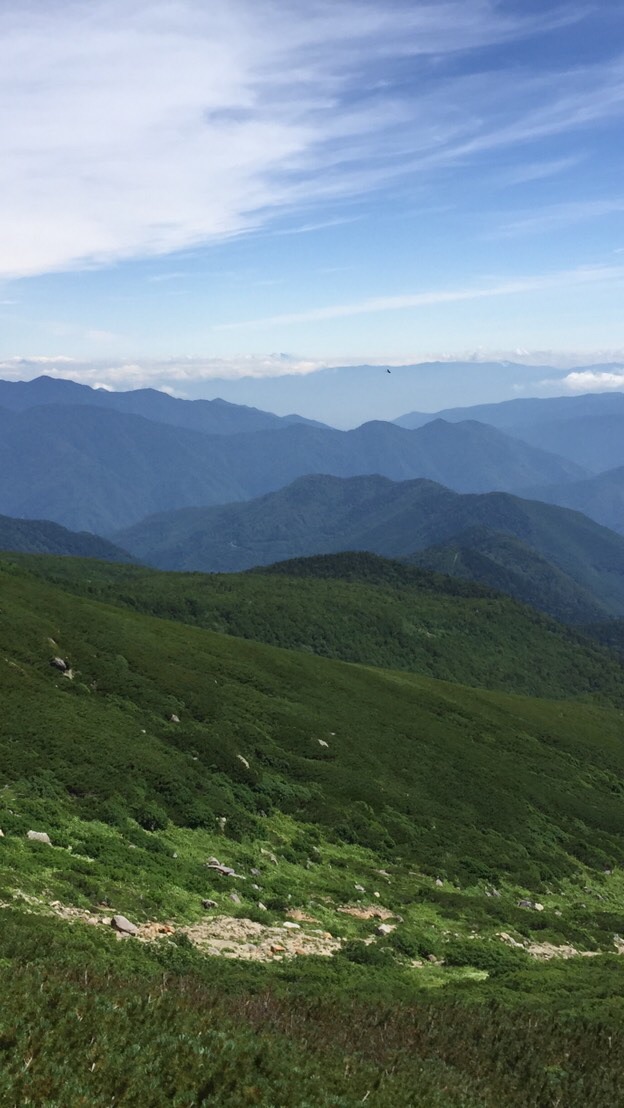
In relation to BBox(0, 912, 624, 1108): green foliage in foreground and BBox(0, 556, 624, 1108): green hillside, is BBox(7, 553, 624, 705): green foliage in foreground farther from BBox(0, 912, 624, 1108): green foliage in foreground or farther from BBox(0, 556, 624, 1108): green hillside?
BBox(0, 912, 624, 1108): green foliage in foreground

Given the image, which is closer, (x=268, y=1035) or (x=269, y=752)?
(x=268, y=1035)

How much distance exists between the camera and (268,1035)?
13.0 metres

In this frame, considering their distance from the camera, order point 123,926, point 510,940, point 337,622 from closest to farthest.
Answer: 1. point 123,926
2. point 510,940
3. point 337,622

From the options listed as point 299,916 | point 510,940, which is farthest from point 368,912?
point 510,940

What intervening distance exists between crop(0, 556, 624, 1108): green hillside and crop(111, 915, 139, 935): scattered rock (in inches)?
21.3

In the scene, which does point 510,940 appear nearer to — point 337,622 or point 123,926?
point 123,926

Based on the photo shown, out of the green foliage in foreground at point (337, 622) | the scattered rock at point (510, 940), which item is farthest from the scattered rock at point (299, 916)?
the green foliage in foreground at point (337, 622)

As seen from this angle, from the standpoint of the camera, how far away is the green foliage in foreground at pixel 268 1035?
10461mm

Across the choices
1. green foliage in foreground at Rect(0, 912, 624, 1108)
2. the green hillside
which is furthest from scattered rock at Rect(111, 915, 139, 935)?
green foliage in foreground at Rect(0, 912, 624, 1108)

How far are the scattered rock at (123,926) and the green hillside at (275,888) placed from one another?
542 mm

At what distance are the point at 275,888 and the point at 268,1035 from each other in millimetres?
15731

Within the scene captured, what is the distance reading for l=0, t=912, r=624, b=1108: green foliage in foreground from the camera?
1046 cm

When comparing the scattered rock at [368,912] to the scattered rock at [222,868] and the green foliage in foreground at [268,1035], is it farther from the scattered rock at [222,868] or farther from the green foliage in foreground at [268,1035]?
the green foliage in foreground at [268,1035]

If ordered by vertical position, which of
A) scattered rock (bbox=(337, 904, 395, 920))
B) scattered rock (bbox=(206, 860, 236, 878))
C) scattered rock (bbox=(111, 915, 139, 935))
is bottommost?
scattered rock (bbox=(337, 904, 395, 920))
